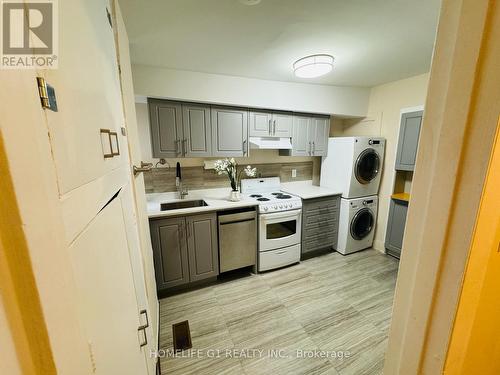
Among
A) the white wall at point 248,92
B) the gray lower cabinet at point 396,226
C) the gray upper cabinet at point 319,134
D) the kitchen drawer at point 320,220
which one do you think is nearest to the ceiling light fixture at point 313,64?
the white wall at point 248,92

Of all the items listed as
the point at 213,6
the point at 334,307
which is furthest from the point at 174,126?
the point at 334,307

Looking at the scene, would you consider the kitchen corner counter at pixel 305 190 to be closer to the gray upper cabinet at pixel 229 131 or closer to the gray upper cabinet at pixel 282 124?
the gray upper cabinet at pixel 282 124

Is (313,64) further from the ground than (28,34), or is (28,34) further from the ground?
(313,64)

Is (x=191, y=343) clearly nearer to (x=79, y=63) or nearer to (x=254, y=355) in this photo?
(x=254, y=355)

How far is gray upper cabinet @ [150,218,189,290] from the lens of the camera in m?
1.97

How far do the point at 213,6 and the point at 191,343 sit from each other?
96.8 inches

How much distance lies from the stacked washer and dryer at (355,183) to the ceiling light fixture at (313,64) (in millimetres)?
1183

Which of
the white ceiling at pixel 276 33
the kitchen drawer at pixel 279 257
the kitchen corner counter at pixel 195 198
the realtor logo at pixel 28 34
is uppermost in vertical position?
the white ceiling at pixel 276 33

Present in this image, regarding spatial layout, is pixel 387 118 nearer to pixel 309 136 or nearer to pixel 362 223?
pixel 309 136

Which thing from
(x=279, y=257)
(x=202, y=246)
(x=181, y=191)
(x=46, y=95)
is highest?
(x=46, y=95)

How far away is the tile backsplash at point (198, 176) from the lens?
242cm

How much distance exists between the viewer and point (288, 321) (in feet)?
6.08

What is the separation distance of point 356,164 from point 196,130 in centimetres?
217

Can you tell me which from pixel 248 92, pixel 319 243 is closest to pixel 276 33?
pixel 248 92
